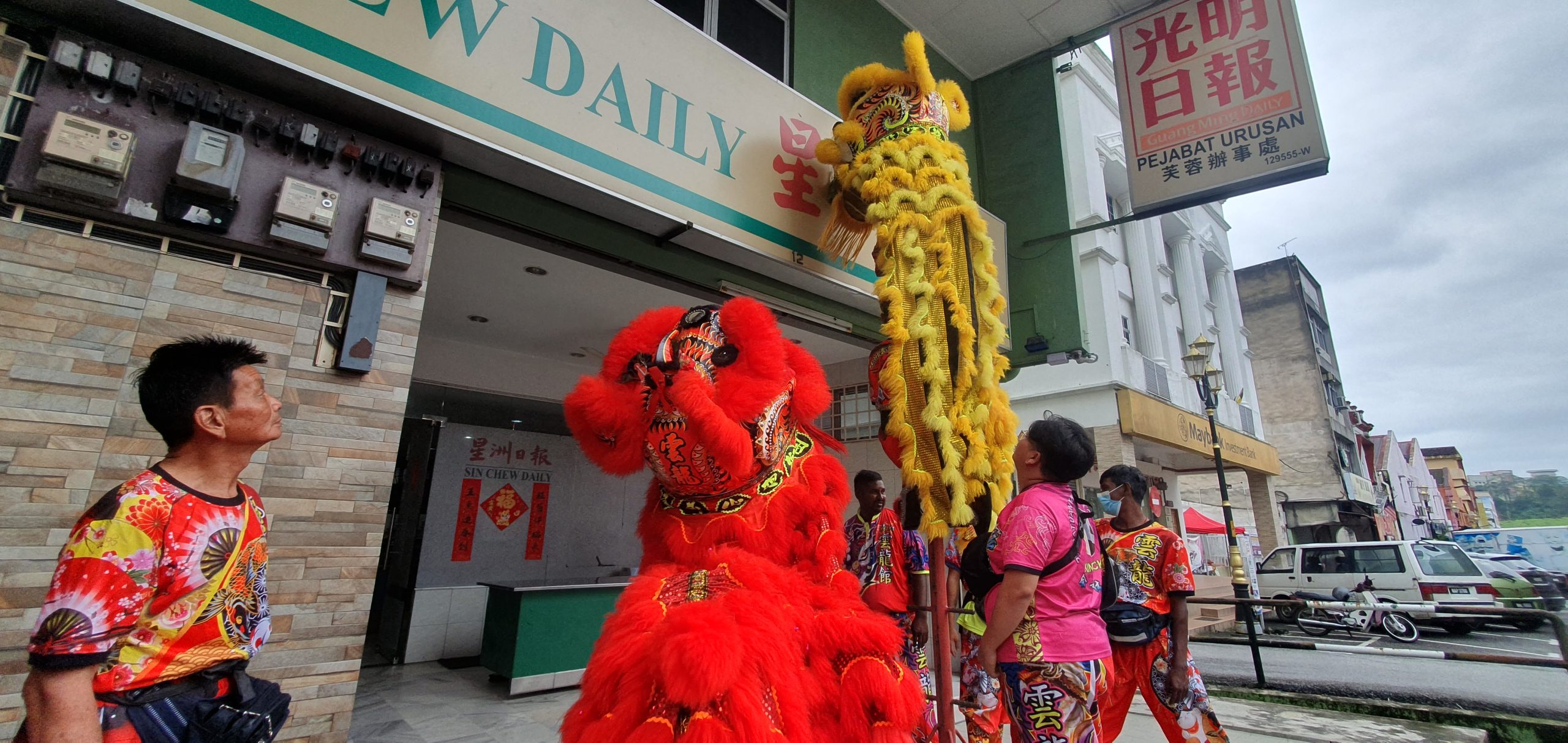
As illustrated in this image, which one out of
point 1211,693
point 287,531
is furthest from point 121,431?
point 1211,693

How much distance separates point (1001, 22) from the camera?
5465 millimetres

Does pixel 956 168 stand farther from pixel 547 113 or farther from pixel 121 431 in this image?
pixel 121 431

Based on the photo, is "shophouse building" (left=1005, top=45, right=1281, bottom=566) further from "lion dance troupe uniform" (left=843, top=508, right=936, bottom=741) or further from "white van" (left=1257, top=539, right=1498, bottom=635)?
"lion dance troupe uniform" (left=843, top=508, right=936, bottom=741)

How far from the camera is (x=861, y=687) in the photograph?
1582 mm

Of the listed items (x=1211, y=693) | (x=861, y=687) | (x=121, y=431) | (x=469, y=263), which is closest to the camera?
(x=861, y=687)

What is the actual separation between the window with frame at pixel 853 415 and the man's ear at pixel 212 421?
5.59 meters

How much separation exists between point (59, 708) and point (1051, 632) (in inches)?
104

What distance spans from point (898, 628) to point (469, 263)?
4.17 metres

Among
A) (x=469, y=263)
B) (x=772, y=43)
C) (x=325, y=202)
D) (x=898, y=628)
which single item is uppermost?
(x=772, y=43)

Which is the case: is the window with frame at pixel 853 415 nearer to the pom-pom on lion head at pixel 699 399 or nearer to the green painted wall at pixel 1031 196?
the green painted wall at pixel 1031 196

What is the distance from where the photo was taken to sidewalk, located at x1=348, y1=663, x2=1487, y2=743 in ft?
14.0

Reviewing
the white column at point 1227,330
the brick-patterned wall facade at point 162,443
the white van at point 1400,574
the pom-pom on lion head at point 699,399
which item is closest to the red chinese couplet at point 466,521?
the brick-patterned wall facade at point 162,443

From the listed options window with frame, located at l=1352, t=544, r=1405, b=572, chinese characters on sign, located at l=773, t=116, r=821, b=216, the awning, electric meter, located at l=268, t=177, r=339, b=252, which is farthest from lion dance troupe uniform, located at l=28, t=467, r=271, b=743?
the awning

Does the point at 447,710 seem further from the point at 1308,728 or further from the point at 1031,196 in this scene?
the point at 1308,728
